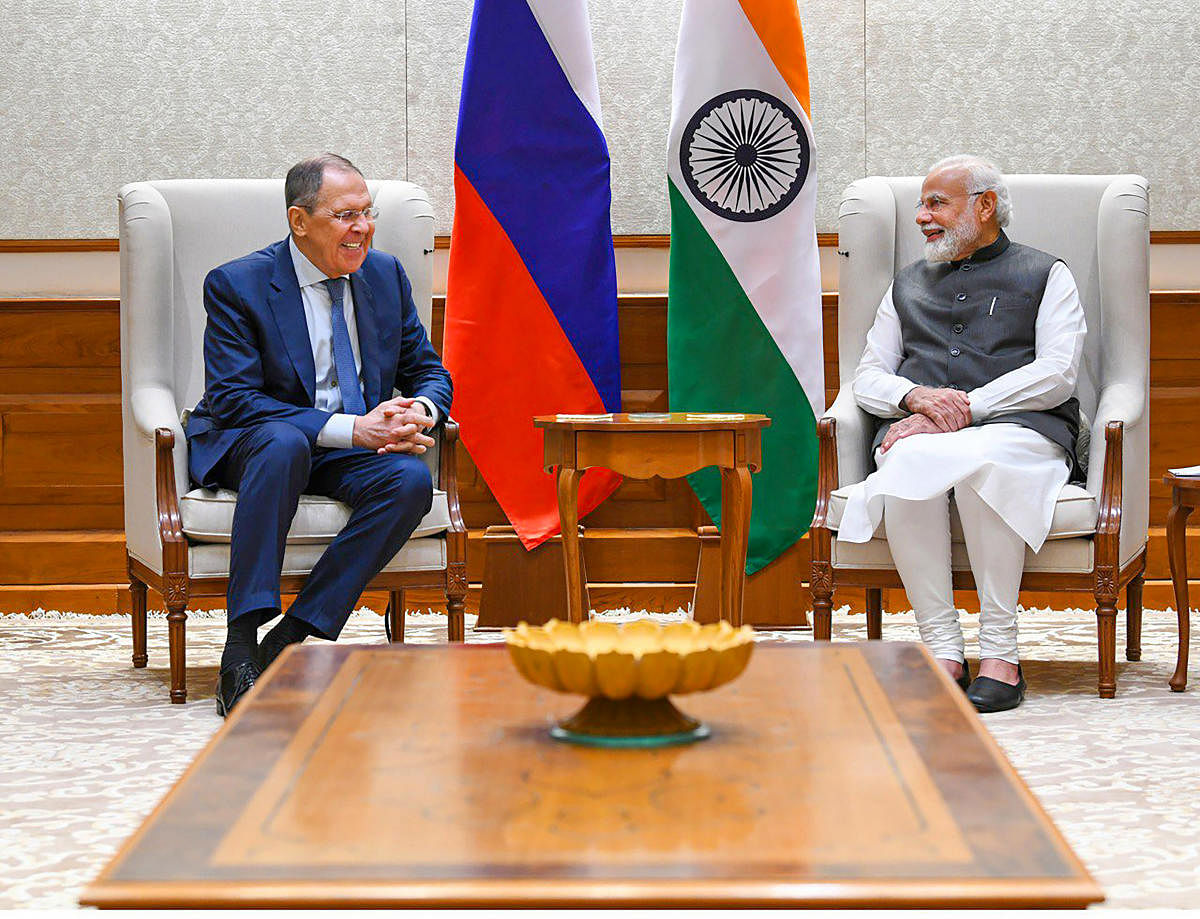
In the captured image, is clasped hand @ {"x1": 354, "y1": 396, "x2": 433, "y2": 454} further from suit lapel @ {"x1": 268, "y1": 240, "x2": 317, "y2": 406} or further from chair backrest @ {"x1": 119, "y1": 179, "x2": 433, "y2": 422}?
chair backrest @ {"x1": 119, "y1": 179, "x2": 433, "y2": 422}

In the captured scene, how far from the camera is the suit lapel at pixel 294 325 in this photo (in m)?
3.78

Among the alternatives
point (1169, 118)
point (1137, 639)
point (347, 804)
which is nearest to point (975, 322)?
point (1137, 639)

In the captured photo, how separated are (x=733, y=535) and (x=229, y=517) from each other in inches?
47.7

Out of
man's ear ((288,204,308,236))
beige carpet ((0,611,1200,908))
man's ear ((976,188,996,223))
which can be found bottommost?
beige carpet ((0,611,1200,908))

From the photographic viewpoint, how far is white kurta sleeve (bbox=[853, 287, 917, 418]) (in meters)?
3.89

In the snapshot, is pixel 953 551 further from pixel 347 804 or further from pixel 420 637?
pixel 347 804

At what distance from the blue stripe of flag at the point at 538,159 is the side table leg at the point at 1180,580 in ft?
5.39

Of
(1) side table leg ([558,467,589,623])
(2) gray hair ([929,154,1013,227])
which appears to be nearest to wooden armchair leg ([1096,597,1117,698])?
(2) gray hair ([929,154,1013,227])

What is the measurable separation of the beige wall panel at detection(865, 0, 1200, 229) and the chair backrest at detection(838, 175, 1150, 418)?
86cm

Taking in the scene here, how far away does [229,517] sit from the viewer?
140 inches

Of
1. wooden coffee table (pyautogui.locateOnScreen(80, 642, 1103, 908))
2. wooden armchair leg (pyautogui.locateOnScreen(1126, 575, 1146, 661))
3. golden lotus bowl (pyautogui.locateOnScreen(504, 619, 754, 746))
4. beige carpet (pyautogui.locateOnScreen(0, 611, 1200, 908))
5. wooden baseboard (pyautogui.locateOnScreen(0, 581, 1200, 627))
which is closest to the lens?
wooden coffee table (pyautogui.locateOnScreen(80, 642, 1103, 908))

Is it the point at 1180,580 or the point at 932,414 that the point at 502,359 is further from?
the point at 1180,580

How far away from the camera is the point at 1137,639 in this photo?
4184 millimetres

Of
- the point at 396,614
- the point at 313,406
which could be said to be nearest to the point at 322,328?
the point at 313,406
